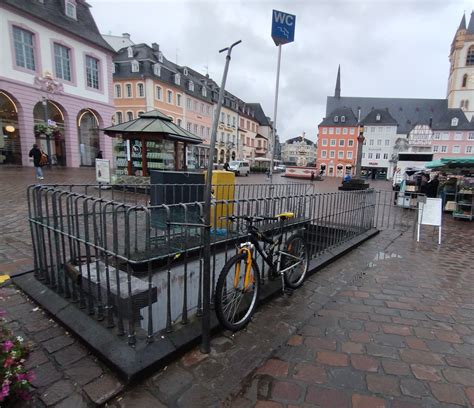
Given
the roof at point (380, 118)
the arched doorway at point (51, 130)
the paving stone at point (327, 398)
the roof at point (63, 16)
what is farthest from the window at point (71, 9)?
the roof at point (380, 118)

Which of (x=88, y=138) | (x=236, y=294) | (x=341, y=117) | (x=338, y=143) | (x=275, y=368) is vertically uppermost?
(x=341, y=117)

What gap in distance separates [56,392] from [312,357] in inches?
76.1

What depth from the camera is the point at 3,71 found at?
56.5 ft

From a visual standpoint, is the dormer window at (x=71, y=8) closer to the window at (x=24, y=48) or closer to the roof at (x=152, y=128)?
the window at (x=24, y=48)

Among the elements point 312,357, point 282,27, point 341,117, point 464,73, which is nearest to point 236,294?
point 312,357

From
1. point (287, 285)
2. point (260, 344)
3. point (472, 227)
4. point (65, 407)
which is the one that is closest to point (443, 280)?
point (287, 285)

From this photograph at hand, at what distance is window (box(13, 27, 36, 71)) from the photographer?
701 inches

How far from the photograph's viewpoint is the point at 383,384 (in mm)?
2162

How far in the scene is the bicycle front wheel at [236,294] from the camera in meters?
2.58

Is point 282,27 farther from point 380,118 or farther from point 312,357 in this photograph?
point 380,118

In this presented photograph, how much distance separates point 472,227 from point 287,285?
28.7 ft

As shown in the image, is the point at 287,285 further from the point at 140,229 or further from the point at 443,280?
the point at 443,280

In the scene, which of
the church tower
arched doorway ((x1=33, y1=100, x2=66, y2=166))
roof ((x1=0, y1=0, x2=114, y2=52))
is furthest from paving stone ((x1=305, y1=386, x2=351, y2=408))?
the church tower

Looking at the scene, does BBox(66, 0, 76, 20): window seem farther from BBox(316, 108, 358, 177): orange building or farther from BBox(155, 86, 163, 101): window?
BBox(316, 108, 358, 177): orange building
